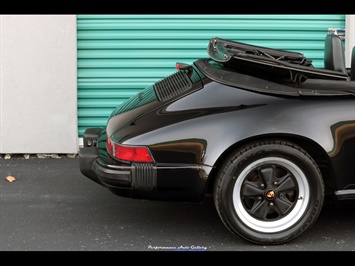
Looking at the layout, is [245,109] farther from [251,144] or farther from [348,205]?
[348,205]

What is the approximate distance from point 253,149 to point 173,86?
0.94 meters

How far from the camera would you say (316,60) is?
26.6ft

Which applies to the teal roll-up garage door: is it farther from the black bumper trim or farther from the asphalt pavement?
the black bumper trim

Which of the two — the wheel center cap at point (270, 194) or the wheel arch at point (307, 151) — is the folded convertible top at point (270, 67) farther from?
the wheel center cap at point (270, 194)

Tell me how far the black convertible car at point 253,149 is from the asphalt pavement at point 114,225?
0.96 feet

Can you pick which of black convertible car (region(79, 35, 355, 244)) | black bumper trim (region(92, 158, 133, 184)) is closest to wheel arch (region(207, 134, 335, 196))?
black convertible car (region(79, 35, 355, 244))

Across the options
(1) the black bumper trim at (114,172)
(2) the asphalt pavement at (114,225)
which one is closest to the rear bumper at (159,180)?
(1) the black bumper trim at (114,172)

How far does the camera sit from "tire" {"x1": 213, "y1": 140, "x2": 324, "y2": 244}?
15.7ft

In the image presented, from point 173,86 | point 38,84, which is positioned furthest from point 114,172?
point 38,84

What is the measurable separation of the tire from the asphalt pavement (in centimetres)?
15

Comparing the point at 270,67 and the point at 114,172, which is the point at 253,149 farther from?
the point at 114,172

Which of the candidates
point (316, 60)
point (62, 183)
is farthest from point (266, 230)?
point (316, 60)

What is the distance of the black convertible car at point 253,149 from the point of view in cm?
480

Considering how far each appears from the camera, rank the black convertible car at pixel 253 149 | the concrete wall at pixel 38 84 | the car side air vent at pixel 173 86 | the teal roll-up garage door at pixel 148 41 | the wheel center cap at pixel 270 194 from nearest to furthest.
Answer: the black convertible car at pixel 253 149 < the wheel center cap at pixel 270 194 < the car side air vent at pixel 173 86 < the concrete wall at pixel 38 84 < the teal roll-up garage door at pixel 148 41
